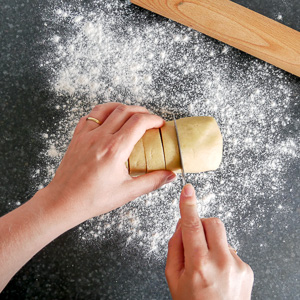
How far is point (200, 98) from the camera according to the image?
1291mm

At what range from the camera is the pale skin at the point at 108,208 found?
2.69ft

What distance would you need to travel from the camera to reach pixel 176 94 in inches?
50.7

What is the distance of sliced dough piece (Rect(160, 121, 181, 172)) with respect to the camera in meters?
1.02

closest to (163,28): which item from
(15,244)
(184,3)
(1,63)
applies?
(184,3)

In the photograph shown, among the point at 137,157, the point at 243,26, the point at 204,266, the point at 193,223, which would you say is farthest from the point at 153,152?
the point at 243,26

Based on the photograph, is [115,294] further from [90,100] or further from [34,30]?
[34,30]

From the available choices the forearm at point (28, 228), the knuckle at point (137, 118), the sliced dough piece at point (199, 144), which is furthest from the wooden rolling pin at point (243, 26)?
the forearm at point (28, 228)

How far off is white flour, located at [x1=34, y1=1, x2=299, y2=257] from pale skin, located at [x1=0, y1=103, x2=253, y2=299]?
33cm

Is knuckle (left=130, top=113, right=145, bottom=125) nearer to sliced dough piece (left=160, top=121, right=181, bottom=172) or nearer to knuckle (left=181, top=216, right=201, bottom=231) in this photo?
sliced dough piece (left=160, top=121, right=181, bottom=172)

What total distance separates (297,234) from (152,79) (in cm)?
94

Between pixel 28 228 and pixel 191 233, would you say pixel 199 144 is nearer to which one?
pixel 191 233

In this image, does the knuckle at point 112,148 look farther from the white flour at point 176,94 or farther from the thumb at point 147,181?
the white flour at point 176,94

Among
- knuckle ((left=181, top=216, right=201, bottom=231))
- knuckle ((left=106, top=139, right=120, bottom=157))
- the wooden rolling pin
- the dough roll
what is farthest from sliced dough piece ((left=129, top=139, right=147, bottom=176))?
the wooden rolling pin

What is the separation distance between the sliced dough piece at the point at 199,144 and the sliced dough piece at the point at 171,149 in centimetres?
2
